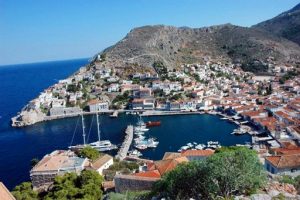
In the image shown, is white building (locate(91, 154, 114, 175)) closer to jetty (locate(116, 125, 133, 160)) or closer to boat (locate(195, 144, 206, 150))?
jetty (locate(116, 125, 133, 160))

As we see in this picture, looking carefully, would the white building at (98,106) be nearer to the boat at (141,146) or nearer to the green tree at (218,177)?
the boat at (141,146)

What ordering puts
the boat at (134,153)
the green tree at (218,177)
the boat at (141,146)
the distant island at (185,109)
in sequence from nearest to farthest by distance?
the green tree at (218,177) → the distant island at (185,109) → the boat at (134,153) → the boat at (141,146)

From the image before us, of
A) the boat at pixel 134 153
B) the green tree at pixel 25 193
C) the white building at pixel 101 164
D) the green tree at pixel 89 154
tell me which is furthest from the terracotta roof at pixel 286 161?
the green tree at pixel 25 193

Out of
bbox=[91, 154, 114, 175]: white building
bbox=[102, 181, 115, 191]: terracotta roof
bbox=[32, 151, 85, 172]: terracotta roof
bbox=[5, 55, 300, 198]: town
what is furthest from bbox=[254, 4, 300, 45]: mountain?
bbox=[102, 181, 115, 191]: terracotta roof

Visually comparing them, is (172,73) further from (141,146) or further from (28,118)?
(141,146)

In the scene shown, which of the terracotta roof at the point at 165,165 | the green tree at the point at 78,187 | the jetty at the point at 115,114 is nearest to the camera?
the green tree at the point at 78,187

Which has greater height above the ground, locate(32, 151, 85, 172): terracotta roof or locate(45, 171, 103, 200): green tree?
locate(45, 171, 103, 200): green tree
